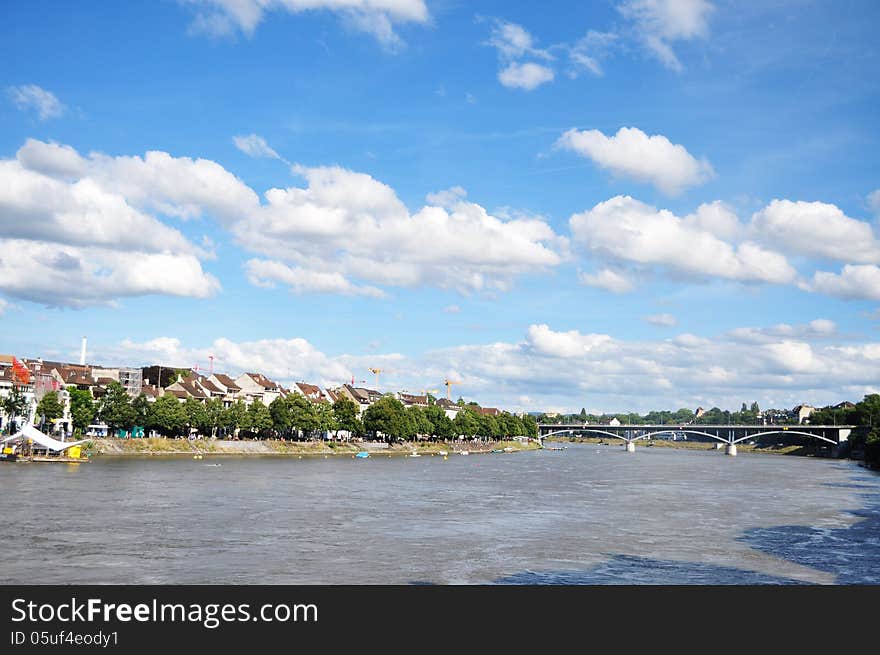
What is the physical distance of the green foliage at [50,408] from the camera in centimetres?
9338

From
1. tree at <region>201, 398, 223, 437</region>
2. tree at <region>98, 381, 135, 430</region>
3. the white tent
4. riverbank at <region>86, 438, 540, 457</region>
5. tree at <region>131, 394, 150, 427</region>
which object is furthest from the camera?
tree at <region>201, 398, 223, 437</region>

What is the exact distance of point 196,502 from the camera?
49.2 metres

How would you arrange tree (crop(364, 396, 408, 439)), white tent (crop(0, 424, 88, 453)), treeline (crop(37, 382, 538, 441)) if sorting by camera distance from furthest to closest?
tree (crop(364, 396, 408, 439))
treeline (crop(37, 382, 538, 441))
white tent (crop(0, 424, 88, 453))

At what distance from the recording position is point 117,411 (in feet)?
319

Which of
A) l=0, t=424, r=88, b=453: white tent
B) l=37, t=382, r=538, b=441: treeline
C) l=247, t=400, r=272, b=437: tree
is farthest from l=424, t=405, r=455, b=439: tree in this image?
l=0, t=424, r=88, b=453: white tent

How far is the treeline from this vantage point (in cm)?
9688

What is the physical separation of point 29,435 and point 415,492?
3959 cm

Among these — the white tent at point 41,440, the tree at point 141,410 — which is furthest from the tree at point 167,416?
the white tent at point 41,440

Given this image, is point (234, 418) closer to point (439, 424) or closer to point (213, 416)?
point (213, 416)

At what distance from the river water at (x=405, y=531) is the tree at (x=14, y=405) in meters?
24.3

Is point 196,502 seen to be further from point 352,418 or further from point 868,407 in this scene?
point 868,407

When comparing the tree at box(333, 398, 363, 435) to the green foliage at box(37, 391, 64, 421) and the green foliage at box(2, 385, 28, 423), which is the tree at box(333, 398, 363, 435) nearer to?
the green foliage at box(37, 391, 64, 421)

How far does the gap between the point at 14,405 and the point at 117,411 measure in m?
10.6
